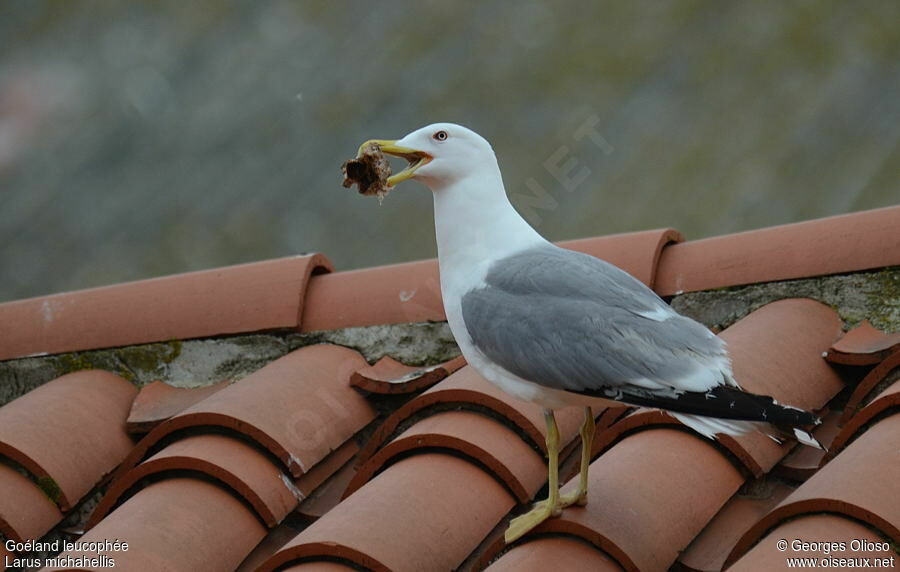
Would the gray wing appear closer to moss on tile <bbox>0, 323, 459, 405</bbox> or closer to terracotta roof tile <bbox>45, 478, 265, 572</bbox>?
terracotta roof tile <bbox>45, 478, 265, 572</bbox>

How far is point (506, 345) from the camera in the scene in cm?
245

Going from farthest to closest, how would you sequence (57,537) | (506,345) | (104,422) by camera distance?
(104,422) → (57,537) → (506,345)

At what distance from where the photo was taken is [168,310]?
11.9 feet

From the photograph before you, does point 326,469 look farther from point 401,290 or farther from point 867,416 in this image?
point 867,416

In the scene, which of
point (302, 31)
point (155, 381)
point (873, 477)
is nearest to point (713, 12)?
point (302, 31)

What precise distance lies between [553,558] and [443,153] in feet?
2.93

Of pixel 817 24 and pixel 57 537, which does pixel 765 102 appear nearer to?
pixel 817 24

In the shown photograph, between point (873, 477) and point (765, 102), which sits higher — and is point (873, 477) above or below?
above

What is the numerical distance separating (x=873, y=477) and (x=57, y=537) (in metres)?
1.86

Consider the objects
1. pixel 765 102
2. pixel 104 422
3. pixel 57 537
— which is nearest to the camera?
pixel 57 537

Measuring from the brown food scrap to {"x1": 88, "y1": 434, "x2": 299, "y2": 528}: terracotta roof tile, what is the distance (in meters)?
0.66

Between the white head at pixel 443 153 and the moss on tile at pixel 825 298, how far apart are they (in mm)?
882

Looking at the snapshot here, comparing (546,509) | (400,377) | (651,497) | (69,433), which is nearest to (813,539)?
(651,497)

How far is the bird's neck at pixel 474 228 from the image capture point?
267 cm
